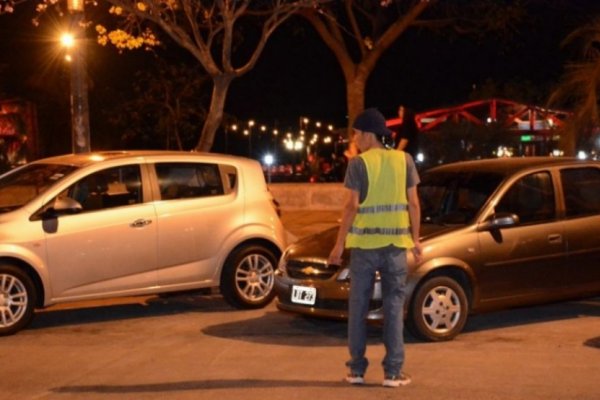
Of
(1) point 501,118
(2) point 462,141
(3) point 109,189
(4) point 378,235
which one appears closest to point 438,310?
(4) point 378,235

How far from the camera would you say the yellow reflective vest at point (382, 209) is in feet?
21.3

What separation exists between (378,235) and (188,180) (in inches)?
157

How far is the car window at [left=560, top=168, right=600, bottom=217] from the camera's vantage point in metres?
9.16

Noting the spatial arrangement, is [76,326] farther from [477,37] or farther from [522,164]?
[477,37]

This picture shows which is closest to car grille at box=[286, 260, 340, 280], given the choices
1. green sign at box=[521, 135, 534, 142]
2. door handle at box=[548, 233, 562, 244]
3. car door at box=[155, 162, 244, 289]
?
car door at box=[155, 162, 244, 289]

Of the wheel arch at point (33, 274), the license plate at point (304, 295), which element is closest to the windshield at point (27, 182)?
the wheel arch at point (33, 274)

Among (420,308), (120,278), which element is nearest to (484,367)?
(420,308)

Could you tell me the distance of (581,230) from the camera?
29.7 feet

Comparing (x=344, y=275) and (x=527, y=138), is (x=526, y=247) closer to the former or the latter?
(x=344, y=275)

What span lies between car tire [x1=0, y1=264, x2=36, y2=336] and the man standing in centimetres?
359

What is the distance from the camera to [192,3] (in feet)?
53.0

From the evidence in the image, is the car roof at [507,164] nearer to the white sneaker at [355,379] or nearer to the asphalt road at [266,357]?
the asphalt road at [266,357]

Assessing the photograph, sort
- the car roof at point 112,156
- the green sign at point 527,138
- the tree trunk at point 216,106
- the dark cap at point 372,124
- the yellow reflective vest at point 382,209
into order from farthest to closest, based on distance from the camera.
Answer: the green sign at point 527,138 < the tree trunk at point 216,106 < the car roof at point 112,156 < the dark cap at point 372,124 < the yellow reflective vest at point 382,209

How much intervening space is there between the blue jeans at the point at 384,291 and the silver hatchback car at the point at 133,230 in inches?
137
